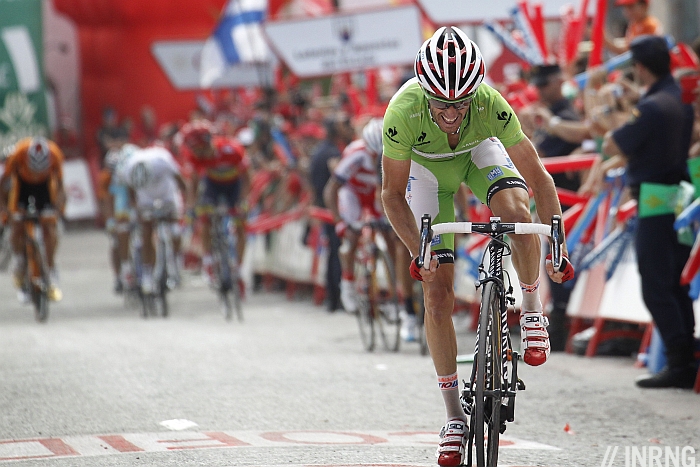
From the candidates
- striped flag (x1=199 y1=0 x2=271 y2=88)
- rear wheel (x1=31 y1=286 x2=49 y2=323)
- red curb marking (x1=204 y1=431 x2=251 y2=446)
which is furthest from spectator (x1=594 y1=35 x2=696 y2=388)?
striped flag (x1=199 y1=0 x2=271 y2=88)

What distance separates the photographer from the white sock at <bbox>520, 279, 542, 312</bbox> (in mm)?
5836

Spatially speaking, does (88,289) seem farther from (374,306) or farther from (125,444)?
(125,444)

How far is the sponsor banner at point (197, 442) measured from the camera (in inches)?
259

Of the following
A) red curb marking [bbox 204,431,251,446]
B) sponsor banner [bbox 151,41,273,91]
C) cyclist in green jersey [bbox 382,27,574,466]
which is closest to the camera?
cyclist in green jersey [bbox 382,27,574,466]

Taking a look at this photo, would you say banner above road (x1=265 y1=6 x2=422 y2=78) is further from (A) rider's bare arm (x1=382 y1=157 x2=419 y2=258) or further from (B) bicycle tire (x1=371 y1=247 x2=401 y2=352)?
(A) rider's bare arm (x1=382 y1=157 x2=419 y2=258)

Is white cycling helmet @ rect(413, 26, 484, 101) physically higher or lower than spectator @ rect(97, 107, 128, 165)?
higher

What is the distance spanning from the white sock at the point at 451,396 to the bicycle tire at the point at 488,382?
53 cm

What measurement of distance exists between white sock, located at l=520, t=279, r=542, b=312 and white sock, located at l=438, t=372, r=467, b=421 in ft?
1.71

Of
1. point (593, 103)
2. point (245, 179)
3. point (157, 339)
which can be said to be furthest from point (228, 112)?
point (593, 103)

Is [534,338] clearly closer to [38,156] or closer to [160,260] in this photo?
[160,260]

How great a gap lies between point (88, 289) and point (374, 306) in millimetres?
8578

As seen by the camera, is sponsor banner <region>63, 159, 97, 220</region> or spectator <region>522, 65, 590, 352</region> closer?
spectator <region>522, 65, 590, 352</region>

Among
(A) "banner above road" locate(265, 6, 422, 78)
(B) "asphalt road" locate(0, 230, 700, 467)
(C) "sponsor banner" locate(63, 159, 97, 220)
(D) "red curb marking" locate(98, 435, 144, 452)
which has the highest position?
(A) "banner above road" locate(265, 6, 422, 78)

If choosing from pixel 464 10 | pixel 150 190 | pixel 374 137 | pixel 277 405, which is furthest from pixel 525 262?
pixel 150 190
